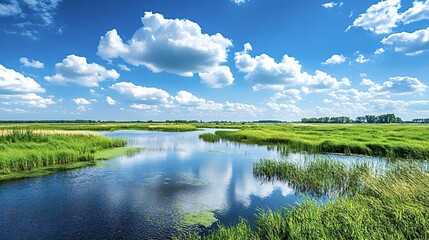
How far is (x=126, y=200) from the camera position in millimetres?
13508

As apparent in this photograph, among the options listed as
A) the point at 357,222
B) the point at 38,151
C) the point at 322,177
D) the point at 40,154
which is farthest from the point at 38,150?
the point at 357,222

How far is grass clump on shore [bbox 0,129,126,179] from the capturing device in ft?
62.7

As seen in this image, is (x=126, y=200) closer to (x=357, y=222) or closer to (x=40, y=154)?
(x=357, y=222)

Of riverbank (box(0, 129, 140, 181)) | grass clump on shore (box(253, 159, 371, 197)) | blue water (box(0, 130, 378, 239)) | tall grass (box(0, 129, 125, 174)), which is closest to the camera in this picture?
blue water (box(0, 130, 378, 239))

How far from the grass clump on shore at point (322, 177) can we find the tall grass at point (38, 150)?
18088 millimetres

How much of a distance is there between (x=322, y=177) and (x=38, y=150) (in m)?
24.0

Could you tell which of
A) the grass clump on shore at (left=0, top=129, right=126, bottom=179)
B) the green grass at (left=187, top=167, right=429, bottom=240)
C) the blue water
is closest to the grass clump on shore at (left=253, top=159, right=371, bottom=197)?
the blue water

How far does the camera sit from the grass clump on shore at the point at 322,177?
1486 centimetres

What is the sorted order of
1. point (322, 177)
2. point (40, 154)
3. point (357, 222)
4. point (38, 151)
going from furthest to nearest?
point (38, 151) < point (40, 154) < point (322, 177) < point (357, 222)

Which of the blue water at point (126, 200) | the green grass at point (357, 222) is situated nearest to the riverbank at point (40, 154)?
the blue water at point (126, 200)

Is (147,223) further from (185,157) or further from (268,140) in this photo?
(268,140)

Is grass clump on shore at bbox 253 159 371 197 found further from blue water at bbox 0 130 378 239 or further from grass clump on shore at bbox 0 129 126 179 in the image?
grass clump on shore at bbox 0 129 126 179

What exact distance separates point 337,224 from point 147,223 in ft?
24.5

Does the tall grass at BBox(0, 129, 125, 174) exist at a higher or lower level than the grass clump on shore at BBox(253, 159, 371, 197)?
higher
